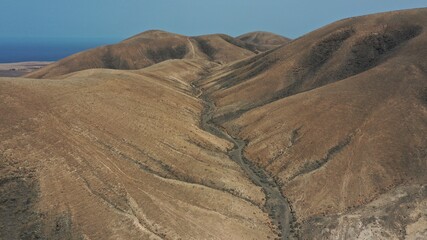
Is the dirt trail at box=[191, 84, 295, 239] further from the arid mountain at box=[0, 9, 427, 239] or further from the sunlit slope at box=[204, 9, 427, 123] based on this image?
the sunlit slope at box=[204, 9, 427, 123]

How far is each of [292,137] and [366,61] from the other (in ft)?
118

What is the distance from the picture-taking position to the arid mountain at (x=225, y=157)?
45.2 m

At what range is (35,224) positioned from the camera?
4169cm

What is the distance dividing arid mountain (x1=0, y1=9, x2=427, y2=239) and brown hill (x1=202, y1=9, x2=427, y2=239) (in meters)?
0.26

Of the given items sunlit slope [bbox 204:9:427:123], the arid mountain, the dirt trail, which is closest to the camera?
the arid mountain

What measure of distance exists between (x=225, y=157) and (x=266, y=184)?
10.5m

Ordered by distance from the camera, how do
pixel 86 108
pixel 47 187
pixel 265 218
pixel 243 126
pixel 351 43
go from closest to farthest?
1. pixel 47 187
2. pixel 265 218
3. pixel 86 108
4. pixel 243 126
5. pixel 351 43

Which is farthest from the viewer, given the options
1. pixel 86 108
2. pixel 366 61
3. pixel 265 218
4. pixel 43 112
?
pixel 366 61

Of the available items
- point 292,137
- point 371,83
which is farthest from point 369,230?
point 371,83

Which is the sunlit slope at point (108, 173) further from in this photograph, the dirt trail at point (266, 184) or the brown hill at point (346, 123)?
the brown hill at point (346, 123)

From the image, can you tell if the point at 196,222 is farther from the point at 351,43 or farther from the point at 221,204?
the point at 351,43

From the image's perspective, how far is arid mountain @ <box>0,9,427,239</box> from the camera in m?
45.2

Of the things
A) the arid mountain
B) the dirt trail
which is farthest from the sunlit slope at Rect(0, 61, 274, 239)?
the dirt trail

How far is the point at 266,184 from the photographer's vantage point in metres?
59.7
